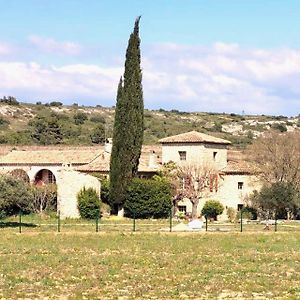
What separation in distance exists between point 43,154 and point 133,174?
15.7 meters

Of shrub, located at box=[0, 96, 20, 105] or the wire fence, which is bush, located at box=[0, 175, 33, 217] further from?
shrub, located at box=[0, 96, 20, 105]

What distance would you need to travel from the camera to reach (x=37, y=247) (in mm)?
36469

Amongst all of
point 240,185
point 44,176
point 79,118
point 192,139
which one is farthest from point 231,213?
point 79,118

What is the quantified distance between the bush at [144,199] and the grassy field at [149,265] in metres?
15.9

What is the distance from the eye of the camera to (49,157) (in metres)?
72.7

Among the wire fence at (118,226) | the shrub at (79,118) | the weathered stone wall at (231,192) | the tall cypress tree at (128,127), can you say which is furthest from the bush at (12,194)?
the shrub at (79,118)

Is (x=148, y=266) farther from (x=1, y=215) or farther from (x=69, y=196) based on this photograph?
(x=69, y=196)

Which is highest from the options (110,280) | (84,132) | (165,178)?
(84,132)

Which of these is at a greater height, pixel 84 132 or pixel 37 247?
pixel 84 132

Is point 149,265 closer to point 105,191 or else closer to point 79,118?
point 105,191

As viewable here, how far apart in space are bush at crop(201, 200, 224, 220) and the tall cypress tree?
6667mm

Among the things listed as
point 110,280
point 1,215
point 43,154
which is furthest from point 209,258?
point 43,154

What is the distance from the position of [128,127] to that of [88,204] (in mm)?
6814

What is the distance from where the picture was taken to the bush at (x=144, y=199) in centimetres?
5981
